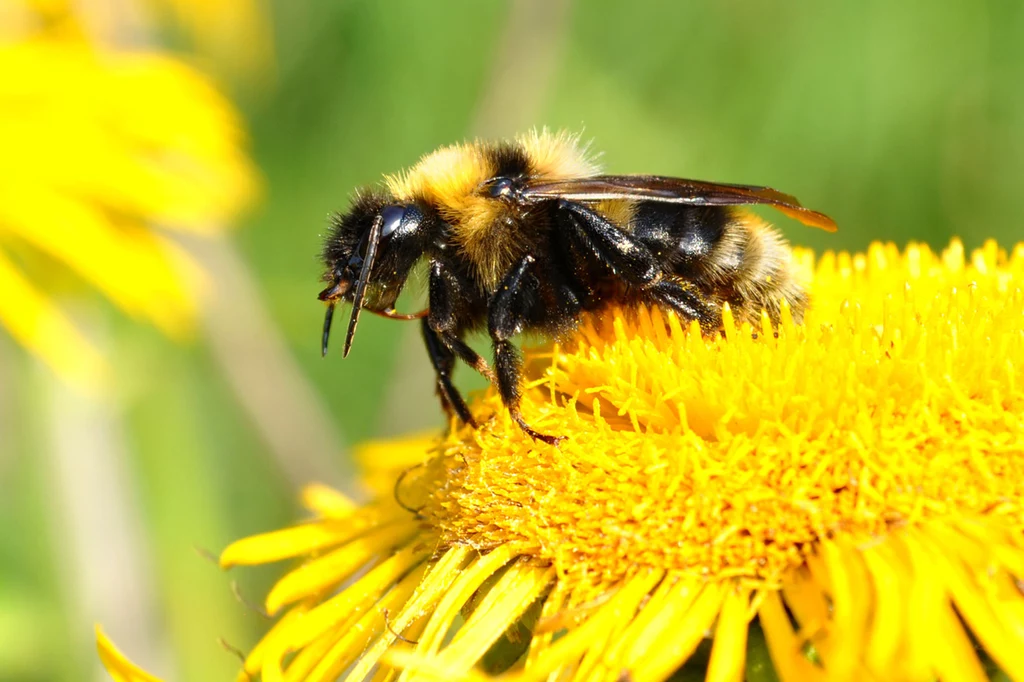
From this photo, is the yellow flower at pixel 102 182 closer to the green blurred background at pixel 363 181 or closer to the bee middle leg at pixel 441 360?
the green blurred background at pixel 363 181

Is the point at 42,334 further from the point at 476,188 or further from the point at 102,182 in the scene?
the point at 476,188

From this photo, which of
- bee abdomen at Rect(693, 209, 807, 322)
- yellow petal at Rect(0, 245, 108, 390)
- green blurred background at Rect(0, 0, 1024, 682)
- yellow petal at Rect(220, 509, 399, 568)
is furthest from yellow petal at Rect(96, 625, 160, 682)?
yellow petal at Rect(0, 245, 108, 390)

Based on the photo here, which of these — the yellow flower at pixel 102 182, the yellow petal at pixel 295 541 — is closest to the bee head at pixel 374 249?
the yellow petal at pixel 295 541

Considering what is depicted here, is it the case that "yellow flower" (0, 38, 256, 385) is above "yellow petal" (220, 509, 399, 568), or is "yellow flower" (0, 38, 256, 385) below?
above

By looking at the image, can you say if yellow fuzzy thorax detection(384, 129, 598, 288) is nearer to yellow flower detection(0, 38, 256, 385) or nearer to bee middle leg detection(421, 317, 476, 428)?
bee middle leg detection(421, 317, 476, 428)

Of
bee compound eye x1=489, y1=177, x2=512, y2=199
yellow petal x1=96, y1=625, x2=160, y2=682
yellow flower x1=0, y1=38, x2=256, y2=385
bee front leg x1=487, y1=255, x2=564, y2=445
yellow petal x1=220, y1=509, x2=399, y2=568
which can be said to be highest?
yellow flower x1=0, y1=38, x2=256, y2=385

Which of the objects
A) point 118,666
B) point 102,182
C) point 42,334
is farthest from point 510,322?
point 102,182

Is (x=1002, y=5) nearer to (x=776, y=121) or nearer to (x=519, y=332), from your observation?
(x=776, y=121)
